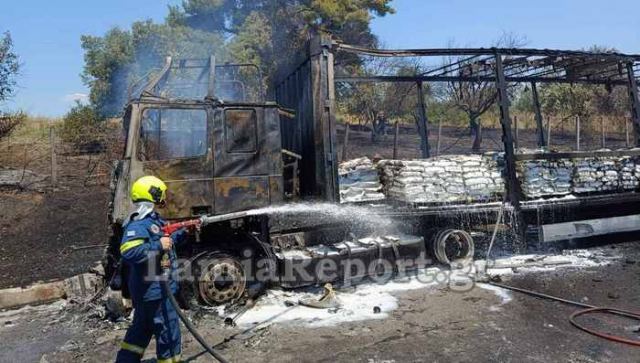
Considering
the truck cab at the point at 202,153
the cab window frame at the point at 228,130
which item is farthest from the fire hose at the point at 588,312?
the cab window frame at the point at 228,130

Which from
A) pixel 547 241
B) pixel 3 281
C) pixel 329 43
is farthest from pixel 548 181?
pixel 3 281

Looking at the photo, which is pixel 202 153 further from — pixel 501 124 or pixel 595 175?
pixel 595 175

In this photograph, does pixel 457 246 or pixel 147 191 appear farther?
pixel 457 246

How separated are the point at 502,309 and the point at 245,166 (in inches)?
147

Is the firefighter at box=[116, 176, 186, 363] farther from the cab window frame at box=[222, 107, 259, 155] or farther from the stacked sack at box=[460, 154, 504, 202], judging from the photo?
the stacked sack at box=[460, 154, 504, 202]

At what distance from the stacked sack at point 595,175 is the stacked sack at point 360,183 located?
12.7 ft

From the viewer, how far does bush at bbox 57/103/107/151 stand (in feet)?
51.0

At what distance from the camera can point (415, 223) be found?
770 cm

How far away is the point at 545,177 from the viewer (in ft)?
27.8

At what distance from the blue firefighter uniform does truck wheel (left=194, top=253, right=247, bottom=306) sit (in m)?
1.58

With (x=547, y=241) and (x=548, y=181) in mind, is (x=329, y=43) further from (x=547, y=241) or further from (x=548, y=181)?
(x=547, y=241)

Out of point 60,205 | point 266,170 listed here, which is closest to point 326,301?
point 266,170

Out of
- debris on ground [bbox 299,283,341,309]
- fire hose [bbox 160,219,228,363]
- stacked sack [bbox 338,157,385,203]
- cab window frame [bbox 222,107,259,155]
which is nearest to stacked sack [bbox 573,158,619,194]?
stacked sack [bbox 338,157,385,203]

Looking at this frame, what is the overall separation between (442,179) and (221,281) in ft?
13.1
